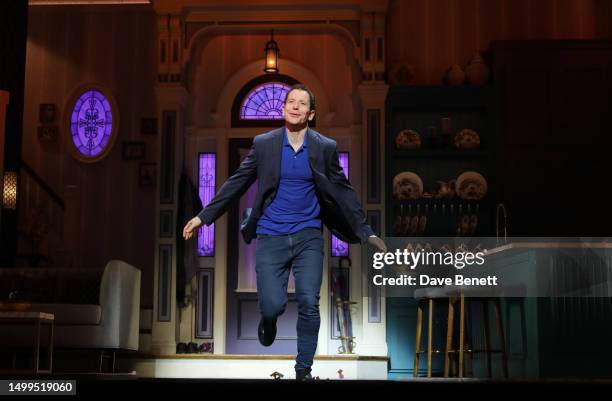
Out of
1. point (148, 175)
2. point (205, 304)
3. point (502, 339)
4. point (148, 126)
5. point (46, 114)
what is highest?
point (46, 114)

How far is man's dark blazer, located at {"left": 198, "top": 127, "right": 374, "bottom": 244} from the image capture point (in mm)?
4383

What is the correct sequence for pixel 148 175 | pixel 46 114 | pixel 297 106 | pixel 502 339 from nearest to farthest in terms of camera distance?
1. pixel 297 106
2. pixel 502 339
3. pixel 148 175
4. pixel 46 114

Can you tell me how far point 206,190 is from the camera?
362 inches

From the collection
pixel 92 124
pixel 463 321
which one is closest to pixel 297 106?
Result: pixel 463 321

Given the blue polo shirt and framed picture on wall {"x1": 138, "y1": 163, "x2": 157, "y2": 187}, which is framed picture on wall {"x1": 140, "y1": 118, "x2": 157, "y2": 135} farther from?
the blue polo shirt

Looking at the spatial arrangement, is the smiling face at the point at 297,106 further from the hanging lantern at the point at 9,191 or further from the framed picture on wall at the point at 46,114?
the framed picture on wall at the point at 46,114

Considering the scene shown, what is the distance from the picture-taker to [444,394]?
3.07 meters

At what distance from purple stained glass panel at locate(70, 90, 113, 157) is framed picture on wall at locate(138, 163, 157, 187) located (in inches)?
20.4

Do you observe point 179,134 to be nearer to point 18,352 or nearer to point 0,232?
point 0,232

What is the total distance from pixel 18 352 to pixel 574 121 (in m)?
5.55

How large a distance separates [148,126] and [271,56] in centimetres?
162

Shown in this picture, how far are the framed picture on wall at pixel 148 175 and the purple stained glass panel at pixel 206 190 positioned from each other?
0.67 metres

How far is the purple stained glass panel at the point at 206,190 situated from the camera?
30.0 feet

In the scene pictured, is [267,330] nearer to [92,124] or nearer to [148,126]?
[148,126]
